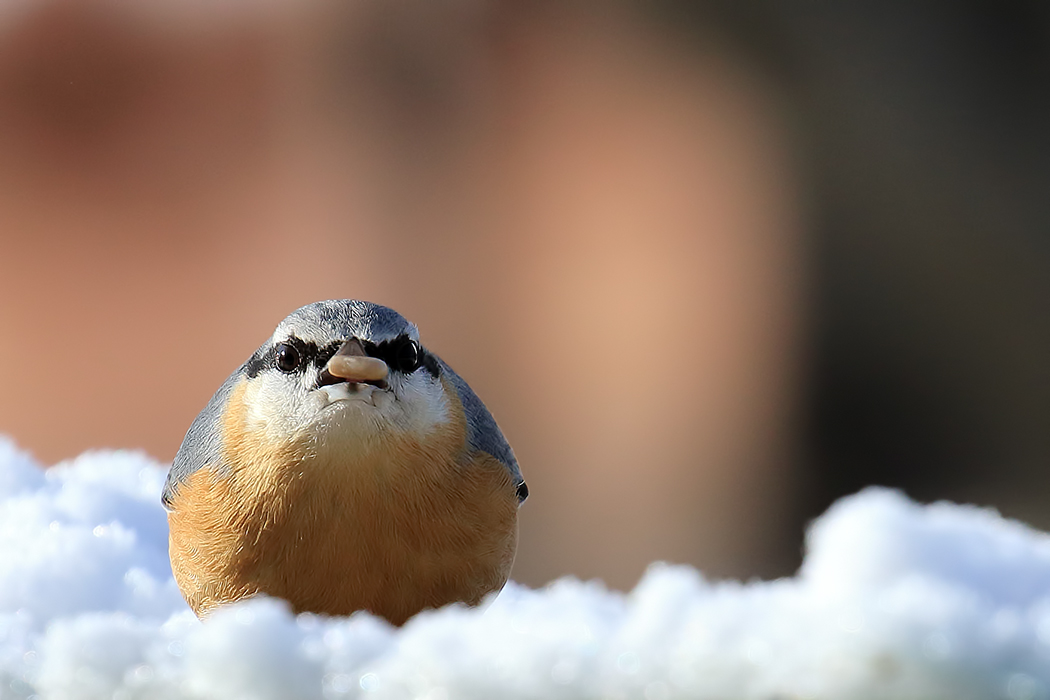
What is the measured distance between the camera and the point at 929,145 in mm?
1660

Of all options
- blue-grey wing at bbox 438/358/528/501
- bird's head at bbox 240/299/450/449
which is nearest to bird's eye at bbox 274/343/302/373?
bird's head at bbox 240/299/450/449

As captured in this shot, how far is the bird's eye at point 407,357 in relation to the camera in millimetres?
592

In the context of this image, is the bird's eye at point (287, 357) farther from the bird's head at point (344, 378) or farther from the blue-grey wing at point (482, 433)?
the blue-grey wing at point (482, 433)

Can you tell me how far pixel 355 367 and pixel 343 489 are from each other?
8 cm

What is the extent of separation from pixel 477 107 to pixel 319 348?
1.30 m

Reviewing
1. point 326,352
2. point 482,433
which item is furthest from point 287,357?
point 482,433

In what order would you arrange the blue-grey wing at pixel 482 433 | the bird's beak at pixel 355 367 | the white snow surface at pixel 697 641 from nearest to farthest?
the white snow surface at pixel 697 641 < the bird's beak at pixel 355 367 < the blue-grey wing at pixel 482 433

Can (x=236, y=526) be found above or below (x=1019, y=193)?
below

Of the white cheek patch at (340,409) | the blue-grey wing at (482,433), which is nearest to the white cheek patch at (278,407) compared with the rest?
the white cheek patch at (340,409)

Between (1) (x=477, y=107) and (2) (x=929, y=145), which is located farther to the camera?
(1) (x=477, y=107)

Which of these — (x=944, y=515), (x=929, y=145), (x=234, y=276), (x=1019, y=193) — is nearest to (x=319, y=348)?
(x=944, y=515)

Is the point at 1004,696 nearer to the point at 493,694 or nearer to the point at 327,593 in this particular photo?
the point at 493,694

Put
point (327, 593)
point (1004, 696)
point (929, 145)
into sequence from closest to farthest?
point (1004, 696)
point (327, 593)
point (929, 145)

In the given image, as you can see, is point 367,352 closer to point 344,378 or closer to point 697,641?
point 344,378
